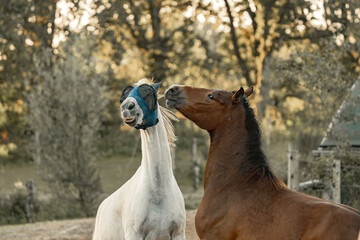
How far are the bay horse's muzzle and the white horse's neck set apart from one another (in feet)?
3.59

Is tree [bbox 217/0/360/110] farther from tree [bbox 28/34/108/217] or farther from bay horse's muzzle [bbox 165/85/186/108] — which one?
bay horse's muzzle [bbox 165/85/186/108]

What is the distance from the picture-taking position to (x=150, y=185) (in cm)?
557

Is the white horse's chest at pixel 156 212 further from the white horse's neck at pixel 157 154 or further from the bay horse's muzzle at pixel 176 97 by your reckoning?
the bay horse's muzzle at pixel 176 97

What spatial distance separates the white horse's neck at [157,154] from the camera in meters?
5.56

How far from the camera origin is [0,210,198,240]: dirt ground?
11316 millimetres

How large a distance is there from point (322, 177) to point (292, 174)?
0.97 m

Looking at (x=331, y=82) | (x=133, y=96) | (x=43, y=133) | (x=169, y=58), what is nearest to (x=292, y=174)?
(x=331, y=82)

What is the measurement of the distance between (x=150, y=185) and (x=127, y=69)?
23646 millimetres

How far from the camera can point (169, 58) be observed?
2686 centimetres

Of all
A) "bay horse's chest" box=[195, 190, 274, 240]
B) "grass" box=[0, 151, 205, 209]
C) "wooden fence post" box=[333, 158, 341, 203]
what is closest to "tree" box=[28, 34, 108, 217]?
"grass" box=[0, 151, 205, 209]

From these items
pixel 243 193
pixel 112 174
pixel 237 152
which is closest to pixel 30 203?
pixel 112 174

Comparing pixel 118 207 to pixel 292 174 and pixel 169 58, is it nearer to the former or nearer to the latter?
pixel 292 174

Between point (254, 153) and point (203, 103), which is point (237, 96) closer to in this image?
Answer: point (203, 103)

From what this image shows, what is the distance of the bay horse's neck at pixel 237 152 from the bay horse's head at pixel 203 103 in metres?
0.07
